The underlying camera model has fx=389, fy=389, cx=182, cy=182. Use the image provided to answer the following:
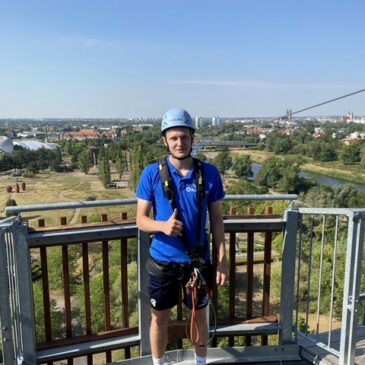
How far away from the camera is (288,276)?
9.89ft

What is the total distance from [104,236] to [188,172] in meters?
0.84

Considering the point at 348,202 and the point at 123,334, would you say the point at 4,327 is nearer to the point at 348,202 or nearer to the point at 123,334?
the point at 123,334

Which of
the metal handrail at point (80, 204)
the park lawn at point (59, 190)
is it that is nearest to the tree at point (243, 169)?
the park lawn at point (59, 190)

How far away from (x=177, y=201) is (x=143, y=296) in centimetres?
95

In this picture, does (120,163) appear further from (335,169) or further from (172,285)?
(172,285)

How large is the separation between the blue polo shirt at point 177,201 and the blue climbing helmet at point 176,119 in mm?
218

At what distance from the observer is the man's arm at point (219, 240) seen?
2.37 meters

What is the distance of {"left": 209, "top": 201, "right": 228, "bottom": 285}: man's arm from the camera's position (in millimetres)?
2370

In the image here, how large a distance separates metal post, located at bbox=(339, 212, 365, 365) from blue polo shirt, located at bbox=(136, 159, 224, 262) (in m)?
1.05

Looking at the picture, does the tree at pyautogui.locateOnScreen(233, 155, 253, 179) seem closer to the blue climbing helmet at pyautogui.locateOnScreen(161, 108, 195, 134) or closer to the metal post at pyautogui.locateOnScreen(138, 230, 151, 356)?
the metal post at pyautogui.locateOnScreen(138, 230, 151, 356)

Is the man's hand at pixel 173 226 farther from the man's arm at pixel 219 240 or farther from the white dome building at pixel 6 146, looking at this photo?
the white dome building at pixel 6 146

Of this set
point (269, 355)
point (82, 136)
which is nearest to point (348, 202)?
point (269, 355)

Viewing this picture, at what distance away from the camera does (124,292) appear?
288 centimetres

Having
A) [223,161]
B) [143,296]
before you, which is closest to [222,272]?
[143,296]
